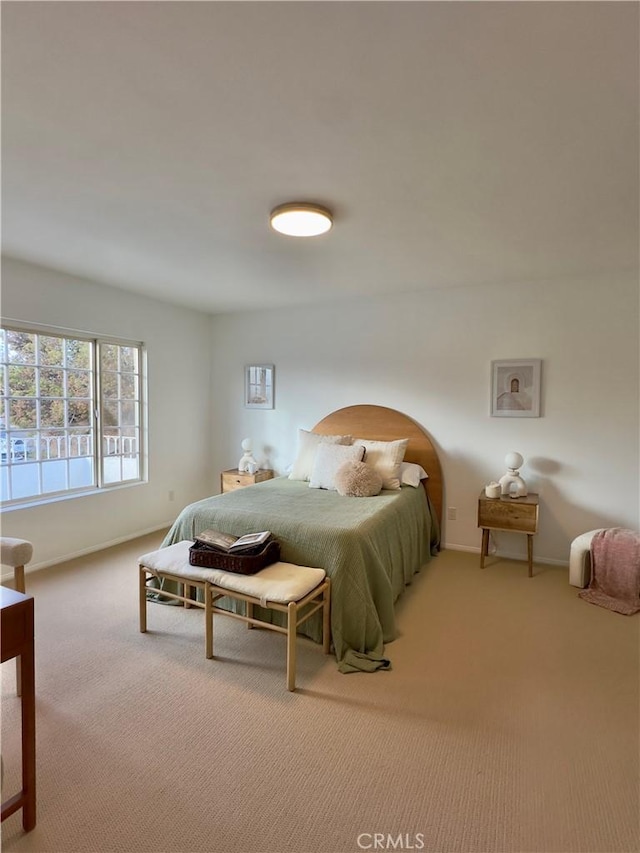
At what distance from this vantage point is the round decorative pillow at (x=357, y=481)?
3381 millimetres

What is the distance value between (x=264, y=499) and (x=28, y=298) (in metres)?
2.35

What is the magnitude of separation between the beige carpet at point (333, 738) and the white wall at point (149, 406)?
3.32 feet

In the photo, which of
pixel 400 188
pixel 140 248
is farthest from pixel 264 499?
pixel 400 188

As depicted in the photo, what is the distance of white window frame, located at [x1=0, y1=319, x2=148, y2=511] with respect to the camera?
3336mm

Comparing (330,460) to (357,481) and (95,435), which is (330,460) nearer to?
(357,481)

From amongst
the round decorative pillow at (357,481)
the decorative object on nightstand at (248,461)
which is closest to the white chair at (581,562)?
the round decorative pillow at (357,481)

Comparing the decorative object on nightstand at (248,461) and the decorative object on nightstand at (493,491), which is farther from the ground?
the decorative object on nightstand at (248,461)

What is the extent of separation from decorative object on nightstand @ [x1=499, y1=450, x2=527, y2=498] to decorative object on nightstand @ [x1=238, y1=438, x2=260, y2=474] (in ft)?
7.85

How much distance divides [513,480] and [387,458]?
3.39ft

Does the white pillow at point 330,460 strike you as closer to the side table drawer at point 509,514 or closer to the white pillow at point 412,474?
the white pillow at point 412,474

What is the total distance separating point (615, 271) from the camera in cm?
337

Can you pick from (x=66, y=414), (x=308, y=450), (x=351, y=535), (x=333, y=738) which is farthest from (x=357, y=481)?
(x=66, y=414)

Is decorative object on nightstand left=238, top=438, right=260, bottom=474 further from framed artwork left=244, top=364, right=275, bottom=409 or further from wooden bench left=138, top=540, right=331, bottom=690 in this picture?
wooden bench left=138, top=540, right=331, bottom=690

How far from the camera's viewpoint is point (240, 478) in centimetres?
458
